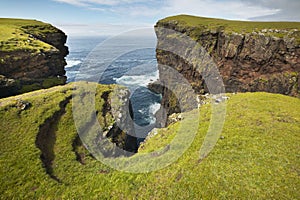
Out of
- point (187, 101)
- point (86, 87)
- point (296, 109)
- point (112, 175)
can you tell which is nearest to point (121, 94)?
point (86, 87)

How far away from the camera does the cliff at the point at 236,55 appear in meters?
57.3

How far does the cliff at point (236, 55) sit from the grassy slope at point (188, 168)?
4048 cm

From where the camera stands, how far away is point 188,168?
1886cm

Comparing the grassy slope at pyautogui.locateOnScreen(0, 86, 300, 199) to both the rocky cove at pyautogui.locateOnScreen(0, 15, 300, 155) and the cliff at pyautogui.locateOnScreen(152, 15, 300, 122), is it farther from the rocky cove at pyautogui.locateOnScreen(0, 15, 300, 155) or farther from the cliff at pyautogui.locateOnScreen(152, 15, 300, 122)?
the cliff at pyautogui.locateOnScreen(152, 15, 300, 122)

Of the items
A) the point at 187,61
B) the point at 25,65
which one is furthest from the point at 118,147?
the point at 187,61

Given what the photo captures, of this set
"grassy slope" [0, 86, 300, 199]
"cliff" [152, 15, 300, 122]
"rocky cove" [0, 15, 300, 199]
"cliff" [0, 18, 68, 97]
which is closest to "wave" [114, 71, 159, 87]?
"cliff" [152, 15, 300, 122]

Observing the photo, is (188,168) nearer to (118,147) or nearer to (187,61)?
(118,147)

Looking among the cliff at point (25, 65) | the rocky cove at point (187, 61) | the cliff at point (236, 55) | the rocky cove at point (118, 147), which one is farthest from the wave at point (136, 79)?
the rocky cove at point (118, 147)

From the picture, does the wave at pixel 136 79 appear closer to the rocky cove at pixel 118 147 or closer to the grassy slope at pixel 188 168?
the rocky cove at pixel 118 147

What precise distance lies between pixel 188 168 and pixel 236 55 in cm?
6389

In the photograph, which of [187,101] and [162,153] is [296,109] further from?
[187,101]

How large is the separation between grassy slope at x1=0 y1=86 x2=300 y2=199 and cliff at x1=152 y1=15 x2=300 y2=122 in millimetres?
40482

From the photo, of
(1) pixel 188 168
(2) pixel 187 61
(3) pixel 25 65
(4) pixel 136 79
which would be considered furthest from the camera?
(4) pixel 136 79

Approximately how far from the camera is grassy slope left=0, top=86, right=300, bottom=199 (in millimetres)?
16375
